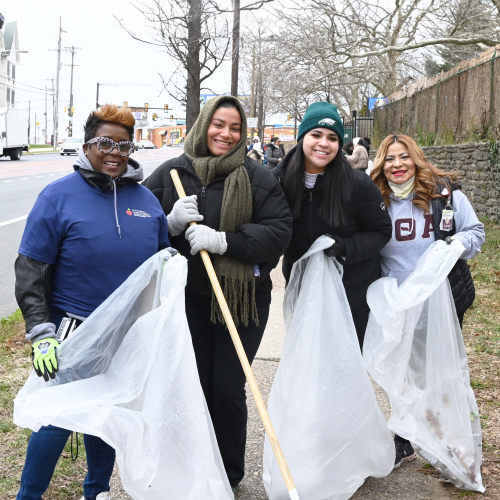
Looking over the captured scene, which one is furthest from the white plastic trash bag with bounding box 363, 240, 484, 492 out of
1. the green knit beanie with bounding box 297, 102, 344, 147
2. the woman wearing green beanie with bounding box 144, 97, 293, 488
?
the green knit beanie with bounding box 297, 102, 344, 147

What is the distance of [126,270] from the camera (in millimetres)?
2525

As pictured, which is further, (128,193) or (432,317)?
(432,317)

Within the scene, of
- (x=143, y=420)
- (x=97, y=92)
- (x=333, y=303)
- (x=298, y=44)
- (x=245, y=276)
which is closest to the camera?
(x=143, y=420)

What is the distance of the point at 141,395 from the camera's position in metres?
2.44

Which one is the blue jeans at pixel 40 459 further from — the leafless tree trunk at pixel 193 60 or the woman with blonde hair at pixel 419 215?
the leafless tree trunk at pixel 193 60

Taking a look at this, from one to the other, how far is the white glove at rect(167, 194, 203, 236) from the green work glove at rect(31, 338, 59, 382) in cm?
77

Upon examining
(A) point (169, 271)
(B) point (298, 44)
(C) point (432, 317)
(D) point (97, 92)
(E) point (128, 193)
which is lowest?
(C) point (432, 317)

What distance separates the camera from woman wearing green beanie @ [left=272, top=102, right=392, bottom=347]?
120 inches

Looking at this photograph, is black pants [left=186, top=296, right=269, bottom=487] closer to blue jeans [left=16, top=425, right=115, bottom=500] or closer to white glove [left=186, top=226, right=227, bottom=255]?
white glove [left=186, top=226, right=227, bottom=255]

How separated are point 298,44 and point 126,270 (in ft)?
55.0

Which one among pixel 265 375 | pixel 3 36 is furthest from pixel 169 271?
pixel 3 36

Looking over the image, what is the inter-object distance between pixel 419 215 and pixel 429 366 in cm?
74

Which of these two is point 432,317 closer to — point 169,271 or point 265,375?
point 169,271

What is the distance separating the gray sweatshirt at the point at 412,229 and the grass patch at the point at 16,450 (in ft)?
6.06
